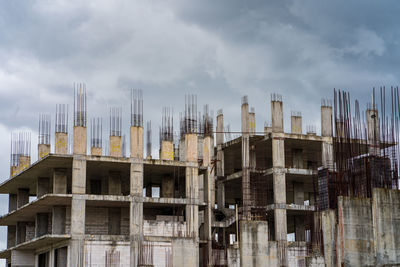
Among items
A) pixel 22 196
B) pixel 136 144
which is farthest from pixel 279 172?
pixel 22 196

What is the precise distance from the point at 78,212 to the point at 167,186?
796 centimetres

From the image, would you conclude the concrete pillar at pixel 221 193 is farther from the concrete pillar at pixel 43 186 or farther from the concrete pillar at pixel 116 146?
the concrete pillar at pixel 43 186

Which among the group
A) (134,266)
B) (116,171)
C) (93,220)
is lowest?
(134,266)

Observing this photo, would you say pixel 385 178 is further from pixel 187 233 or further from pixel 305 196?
pixel 305 196

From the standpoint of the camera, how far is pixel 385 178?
2988 cm

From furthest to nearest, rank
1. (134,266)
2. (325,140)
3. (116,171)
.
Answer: (325,140) < (116,171) < (134,266)

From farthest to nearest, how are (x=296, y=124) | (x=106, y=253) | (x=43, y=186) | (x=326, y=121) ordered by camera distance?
Answer: (x=296, y=124) → (x=326, y=121) → (x=43, y=186) → (x=106, y=253)

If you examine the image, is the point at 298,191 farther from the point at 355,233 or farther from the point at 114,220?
the point at 355,233

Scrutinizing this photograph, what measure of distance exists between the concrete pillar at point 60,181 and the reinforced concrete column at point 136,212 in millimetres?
4580

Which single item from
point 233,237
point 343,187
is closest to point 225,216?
point 233,237

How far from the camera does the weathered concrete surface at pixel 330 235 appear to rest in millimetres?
29016

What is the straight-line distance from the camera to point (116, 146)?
46250 mm

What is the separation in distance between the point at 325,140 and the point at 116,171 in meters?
15.3

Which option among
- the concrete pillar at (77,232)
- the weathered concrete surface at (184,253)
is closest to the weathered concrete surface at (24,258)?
the concrete pillar at (77,232)
